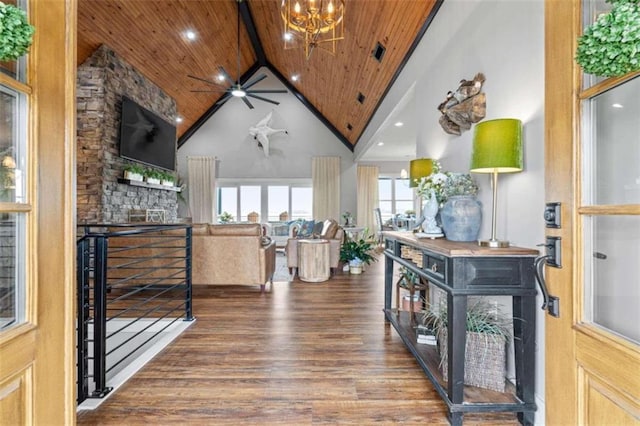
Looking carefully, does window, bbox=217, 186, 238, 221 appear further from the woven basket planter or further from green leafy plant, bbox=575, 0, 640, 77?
green leafy plant, bbox=575, 0, 640, 77

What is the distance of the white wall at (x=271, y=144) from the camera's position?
9.03 metres

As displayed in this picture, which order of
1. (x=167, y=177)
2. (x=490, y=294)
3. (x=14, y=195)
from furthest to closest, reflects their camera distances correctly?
1. (x=167, y=177)
2. (x=490, y=294)
3. (x=14, y=195)

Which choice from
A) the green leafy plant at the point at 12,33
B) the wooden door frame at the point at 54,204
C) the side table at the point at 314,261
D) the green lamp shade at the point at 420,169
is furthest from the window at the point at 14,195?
the side table at the point at 314,261

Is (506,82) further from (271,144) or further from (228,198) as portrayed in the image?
(228,198)

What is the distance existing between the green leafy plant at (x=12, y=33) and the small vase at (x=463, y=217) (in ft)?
6.11

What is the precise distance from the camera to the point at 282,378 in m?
1.96

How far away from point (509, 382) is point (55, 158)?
90.9 inches

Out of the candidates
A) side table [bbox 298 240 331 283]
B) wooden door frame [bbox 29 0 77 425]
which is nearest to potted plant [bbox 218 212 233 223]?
side table [bbox 298 240 331 283]

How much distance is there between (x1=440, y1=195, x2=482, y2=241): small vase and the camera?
1757 millimetres

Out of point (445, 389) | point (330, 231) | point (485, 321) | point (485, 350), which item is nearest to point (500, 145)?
point (485, 321)

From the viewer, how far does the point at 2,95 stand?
0.82 m

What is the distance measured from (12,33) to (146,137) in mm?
6027

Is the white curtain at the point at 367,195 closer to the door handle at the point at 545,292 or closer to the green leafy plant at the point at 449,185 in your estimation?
the green leafy plant at the point at 449,185

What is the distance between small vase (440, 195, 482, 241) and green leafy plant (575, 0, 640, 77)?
1054 millimetres
